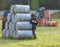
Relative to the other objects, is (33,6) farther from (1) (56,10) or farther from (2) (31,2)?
(1) (56,10)

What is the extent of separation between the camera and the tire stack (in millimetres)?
14922

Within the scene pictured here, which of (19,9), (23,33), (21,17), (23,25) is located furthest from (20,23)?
(19,9)

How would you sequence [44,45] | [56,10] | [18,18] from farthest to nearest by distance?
[56,10]
[18,18]
[44,45]

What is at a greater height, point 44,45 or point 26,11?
point 26,11

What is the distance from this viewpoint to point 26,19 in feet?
49.7

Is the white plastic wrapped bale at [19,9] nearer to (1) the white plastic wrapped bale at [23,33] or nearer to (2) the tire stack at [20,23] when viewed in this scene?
(2) the tire stack at [20,23]

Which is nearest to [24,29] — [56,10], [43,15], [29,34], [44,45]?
[29,34]

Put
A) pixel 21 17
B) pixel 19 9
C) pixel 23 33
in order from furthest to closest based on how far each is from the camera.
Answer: pixel 19 9, pixel 21 17, pixel 23 33

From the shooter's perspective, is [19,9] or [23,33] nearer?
[23,33]

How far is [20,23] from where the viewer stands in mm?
14969

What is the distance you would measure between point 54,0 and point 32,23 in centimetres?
3306

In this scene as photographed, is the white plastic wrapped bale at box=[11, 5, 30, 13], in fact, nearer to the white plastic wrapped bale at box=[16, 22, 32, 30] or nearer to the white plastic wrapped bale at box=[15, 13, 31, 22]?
the white plastic wrapped bale at box=[15, 13, 31, 22]

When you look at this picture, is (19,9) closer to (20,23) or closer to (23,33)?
(20,23)

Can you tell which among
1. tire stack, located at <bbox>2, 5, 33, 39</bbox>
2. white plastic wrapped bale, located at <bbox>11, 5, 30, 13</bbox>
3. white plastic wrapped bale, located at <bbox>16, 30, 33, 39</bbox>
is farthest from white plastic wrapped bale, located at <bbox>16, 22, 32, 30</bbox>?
white plastic wrapped bale, located at <bbox>11, 5, 30, 13</bbox>
